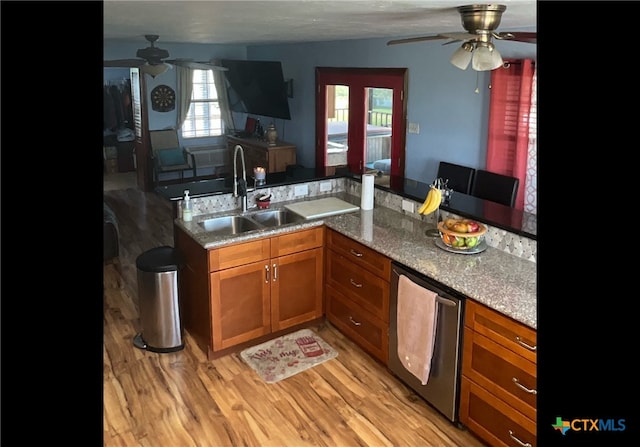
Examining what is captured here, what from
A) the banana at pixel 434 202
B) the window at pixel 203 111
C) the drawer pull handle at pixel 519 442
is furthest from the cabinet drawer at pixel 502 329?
the window at pixel 203 111

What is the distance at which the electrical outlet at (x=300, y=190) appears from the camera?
401 cm

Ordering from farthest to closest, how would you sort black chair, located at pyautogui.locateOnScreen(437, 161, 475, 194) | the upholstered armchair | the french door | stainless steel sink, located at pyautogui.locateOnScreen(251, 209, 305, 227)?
the upholstered armchair
the french door
black chair, located at pyautogui.locateOnScreen(437, 161, 475, 194)
stainless steel sink, located at pyautogui.locateOnScreen(251, 209, 305, 227)

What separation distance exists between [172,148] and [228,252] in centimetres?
560

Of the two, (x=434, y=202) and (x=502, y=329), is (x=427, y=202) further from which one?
(x=502, y=329)

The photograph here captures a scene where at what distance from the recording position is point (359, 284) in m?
3.34

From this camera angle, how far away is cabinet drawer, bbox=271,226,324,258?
11.1 ft

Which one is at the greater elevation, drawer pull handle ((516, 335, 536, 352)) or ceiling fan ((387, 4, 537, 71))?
ceiling fan ((387, 4, 537, 71))

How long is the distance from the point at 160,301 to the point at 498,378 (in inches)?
80.5

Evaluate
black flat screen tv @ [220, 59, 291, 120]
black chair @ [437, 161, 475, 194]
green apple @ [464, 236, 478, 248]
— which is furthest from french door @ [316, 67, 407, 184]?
green apple @ [464, 236, 478, 248]

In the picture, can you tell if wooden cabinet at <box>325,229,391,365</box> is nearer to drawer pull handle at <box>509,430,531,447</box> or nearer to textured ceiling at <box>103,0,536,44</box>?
drawer pull handle at <box>509,430,531,447</box>

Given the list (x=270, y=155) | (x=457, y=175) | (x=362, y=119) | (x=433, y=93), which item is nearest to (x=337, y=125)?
(x=362, y=119)

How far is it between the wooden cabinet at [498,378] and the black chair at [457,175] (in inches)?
96.4

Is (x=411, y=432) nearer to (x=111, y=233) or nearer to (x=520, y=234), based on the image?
(x=520, y=234)

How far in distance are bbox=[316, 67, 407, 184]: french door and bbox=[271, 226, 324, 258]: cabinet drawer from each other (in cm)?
182
